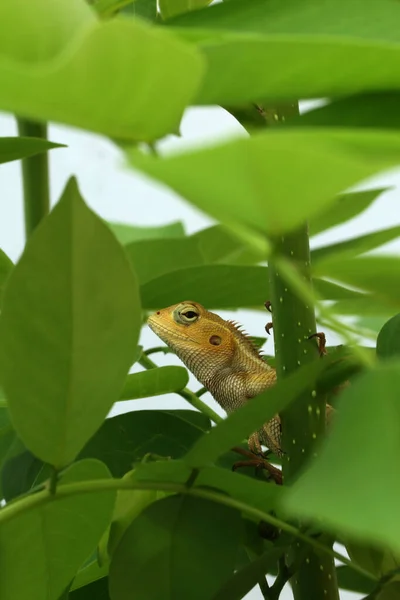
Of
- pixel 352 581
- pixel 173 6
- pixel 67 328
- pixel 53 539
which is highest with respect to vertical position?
pixel 173 6

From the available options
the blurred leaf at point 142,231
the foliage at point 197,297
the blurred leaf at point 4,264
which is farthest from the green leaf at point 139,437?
the blurred leaf at point 142,231

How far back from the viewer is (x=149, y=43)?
161 mm

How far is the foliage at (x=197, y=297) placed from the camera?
0.53ft

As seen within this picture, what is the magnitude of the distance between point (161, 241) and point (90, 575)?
0.64ft

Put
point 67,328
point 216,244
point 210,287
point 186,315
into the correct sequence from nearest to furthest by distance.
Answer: point 67,328 → point 210,287 → point 216,244 → point 186,315

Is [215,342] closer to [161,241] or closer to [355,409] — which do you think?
[161,241]

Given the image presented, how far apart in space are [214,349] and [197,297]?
1.77ft

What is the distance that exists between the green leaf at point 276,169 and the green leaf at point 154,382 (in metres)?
0.29

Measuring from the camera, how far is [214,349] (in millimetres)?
915

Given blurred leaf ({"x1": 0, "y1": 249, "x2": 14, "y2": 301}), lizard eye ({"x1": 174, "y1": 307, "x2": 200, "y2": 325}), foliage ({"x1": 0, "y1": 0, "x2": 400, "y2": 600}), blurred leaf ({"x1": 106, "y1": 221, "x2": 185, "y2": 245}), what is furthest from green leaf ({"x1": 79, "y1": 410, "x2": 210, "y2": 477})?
lizard eye ({"x1": 174, "y1": 307, "x2": 200, "y2": 325})

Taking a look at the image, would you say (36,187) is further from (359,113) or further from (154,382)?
(359,113)

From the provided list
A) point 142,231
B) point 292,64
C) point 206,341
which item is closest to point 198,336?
point 206,341

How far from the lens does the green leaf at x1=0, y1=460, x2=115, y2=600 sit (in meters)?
0.35

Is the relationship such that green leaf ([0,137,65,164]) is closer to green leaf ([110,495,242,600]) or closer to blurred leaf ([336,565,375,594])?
green leaf ([110,495,242,600])
